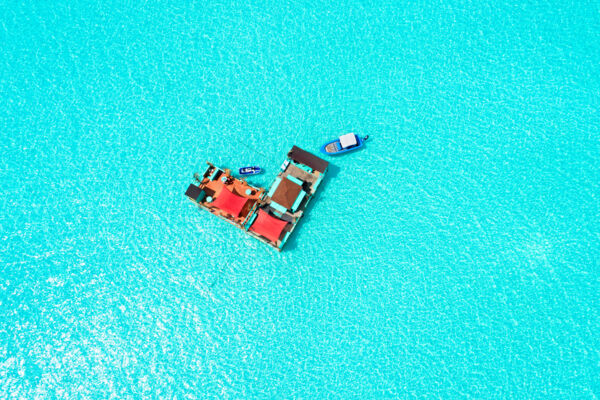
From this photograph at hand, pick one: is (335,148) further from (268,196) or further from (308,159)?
(268,196)

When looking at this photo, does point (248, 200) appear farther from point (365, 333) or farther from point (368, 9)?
point (368, 9)

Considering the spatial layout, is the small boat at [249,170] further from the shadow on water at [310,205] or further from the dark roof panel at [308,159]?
the shadow on water at [310,205]

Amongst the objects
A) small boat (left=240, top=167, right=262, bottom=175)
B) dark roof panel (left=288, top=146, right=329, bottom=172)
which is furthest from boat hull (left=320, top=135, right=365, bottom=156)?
small boat (left=240, top=167, right=262, bottom=175)

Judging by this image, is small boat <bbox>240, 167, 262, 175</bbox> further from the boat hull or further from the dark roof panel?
the boat hull

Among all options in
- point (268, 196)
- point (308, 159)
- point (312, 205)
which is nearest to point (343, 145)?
point (308, 159)

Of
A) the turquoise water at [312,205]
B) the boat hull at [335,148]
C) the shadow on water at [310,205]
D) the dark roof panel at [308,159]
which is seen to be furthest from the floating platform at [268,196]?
the boat hull at [335,148]
